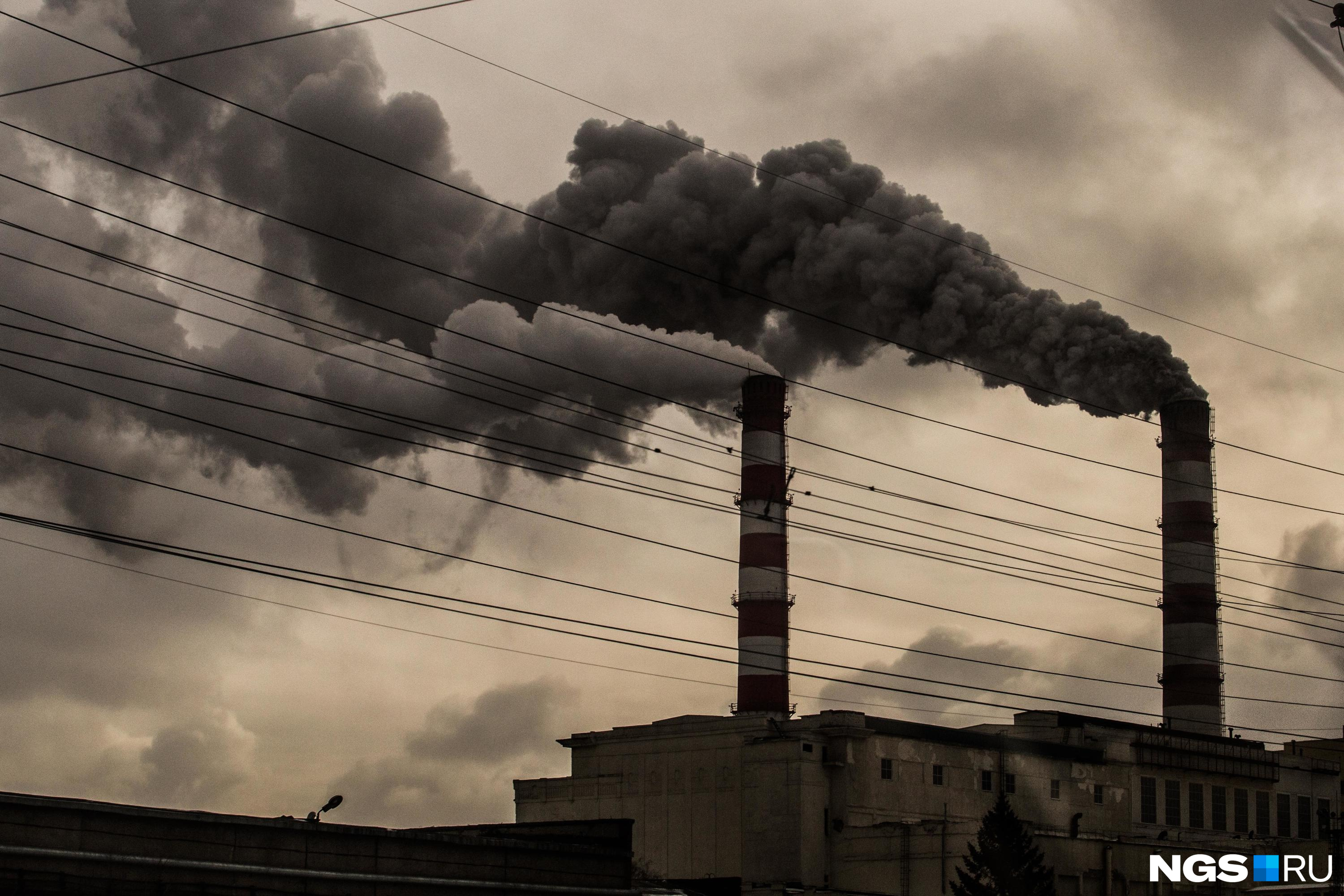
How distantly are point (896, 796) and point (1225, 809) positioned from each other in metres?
15.8

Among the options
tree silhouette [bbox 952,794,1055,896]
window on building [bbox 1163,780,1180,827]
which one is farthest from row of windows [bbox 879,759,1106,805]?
tree silhouette [bbox 952,794,1055,896]

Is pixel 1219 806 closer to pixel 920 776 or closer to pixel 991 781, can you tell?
pixel 991 781

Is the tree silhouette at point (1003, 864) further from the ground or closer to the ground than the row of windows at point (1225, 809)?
closer to the ground

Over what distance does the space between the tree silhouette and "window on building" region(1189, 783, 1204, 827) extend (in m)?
13.7

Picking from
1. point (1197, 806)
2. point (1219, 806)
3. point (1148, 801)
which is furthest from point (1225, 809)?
point (1148, 801)

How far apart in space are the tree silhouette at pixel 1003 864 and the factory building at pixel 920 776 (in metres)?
0.91

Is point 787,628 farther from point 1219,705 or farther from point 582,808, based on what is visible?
point 1219,705

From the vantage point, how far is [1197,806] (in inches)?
2299

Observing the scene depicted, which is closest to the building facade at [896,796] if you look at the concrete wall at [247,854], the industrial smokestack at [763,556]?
the industrial smokestack at [763,556]

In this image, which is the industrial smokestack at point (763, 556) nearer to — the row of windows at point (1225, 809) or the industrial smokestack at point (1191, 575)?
the row of windows at point (1225, 809)

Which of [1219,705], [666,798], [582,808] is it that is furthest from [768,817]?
[1219,705]

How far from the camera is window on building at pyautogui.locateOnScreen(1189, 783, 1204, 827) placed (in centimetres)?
5809

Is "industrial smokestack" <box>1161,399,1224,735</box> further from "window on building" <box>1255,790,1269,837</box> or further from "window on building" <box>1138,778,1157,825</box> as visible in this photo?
A: "window on building" <box>1138,778,1157,825</box>

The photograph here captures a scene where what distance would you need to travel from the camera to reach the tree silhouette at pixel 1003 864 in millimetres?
44656
